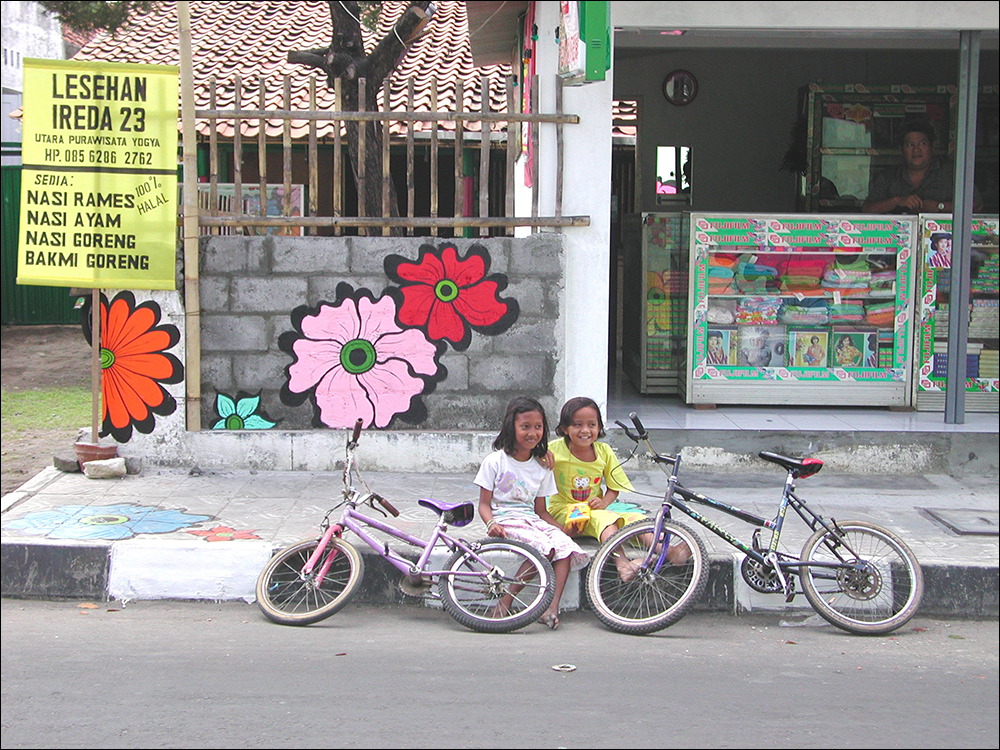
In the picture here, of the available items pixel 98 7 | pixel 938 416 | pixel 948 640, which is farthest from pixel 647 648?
pixel 98 7

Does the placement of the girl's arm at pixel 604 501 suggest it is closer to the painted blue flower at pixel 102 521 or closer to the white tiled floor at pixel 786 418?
the white tiled floor at pixel 786 418

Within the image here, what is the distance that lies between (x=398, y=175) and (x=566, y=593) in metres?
10.8

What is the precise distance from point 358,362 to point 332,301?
0.48m

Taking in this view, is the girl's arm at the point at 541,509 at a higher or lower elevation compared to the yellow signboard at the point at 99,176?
lower

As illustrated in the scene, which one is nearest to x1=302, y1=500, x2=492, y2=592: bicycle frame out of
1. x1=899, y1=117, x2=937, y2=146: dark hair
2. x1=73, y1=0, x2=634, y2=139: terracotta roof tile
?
x1=899, y1=117, x2=937, y2=146: dark hair

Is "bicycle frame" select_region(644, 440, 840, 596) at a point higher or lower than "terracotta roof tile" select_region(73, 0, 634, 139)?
lower

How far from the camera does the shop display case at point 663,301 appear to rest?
915cm

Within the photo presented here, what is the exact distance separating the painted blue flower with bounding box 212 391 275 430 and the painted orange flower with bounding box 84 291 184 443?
330mm

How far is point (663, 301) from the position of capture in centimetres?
926

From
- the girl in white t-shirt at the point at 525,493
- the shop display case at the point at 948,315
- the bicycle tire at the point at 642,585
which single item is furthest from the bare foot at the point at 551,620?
the shop display case at the point at 948,315

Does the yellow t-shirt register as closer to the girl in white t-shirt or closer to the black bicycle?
the girl in white t-shirt

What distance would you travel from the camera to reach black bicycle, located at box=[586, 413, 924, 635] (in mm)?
5188

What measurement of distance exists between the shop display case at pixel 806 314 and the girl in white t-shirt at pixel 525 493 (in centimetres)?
339

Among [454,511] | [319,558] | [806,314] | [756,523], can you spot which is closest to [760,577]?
[756,523]
